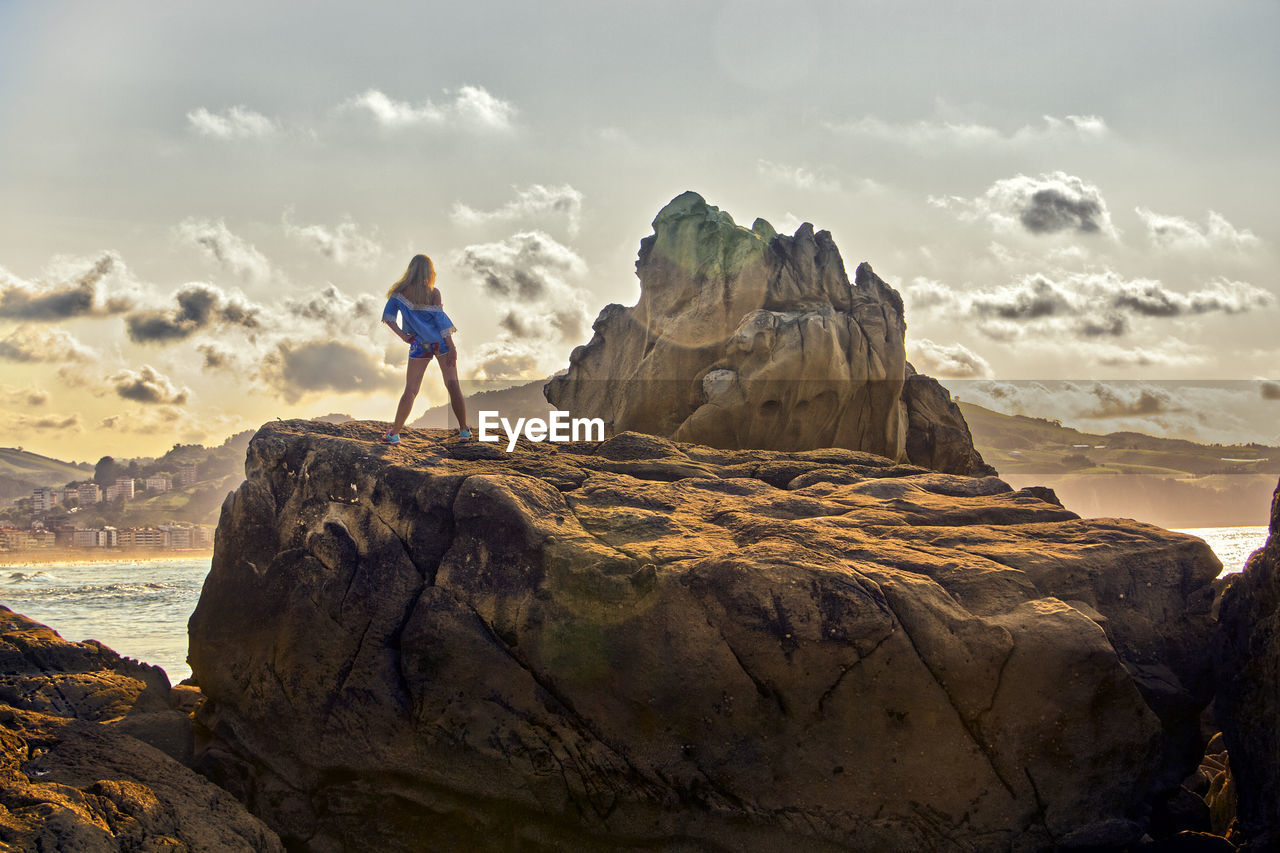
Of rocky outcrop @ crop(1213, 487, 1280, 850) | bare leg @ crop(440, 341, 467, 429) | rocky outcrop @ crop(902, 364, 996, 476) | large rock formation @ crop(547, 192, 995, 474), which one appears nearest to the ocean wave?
large rock formation @ crop(547, 192, 995, 474)

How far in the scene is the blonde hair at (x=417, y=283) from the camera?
10.7 m

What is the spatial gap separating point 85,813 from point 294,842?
8.65 ft

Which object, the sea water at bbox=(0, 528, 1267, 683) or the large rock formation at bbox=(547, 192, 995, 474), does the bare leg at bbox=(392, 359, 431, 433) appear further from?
the sea water at bbox=(0, 528, 1267, 683)

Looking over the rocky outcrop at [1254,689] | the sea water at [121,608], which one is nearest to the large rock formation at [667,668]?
the rocky outcrop at [1254,689]

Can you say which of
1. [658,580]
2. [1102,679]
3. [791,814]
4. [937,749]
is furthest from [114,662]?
[1102,679]

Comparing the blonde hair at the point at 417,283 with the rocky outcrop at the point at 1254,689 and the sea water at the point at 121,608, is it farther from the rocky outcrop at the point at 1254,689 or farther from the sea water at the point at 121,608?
the sea water at the point at 121,608

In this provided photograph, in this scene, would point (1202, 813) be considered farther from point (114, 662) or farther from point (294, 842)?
point (114, 662)

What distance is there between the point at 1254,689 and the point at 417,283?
32.8ft

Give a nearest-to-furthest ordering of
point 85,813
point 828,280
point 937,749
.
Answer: point 85,813, point 937,749, point 828,280

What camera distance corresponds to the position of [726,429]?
724 inches

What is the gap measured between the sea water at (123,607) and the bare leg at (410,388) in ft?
62.0

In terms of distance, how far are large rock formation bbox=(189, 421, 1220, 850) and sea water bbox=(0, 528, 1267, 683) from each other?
→ 54.1 feet

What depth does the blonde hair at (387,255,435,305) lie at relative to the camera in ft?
35.1

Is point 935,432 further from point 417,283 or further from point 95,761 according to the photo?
point 95,761
